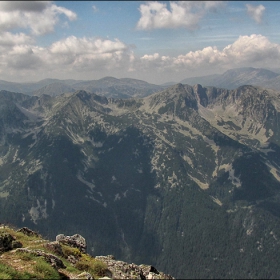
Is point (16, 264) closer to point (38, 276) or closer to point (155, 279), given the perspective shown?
point (38, 276)

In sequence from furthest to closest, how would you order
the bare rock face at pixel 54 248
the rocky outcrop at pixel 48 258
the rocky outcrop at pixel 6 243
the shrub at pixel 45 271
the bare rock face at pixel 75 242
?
the bare rock face at pixel 75 242, the bare rock face at pixel 54 248, the rocky outcrop at pixel 6 243, the rocky outcrop at pixel 48 258, the shrub at pixel 45 271

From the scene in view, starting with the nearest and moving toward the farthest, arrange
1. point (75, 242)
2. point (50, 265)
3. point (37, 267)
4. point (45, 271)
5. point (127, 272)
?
point (45, 271), point (37, 267), point (50, 265), point (127, 272), point (75, 242)

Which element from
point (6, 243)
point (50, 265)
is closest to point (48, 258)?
point (50, 265)

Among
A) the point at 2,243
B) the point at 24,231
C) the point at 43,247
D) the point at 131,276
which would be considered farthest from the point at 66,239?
the point at 131,276

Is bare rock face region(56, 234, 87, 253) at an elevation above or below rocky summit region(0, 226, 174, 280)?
below

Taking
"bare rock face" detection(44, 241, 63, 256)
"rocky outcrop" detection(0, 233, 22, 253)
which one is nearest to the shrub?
"rocky outcrop" detection(0, 233, 22, 253)

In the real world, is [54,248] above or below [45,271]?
below

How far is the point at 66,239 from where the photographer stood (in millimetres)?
32750

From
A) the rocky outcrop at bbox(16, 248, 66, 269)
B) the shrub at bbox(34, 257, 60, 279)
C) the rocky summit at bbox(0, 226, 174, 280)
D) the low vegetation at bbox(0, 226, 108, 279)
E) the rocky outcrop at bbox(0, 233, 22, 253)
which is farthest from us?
the rocky outcrop at bbox(0, 233, 22, 253)

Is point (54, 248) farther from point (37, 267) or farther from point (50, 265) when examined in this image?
point (37, 267)

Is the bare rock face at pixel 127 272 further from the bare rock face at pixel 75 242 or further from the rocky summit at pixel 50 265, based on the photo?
the bare rock face at pixel 75 242

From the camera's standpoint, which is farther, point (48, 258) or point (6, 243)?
point (6, 243)

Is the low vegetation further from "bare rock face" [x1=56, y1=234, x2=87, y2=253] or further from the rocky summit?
"bare rock face" [x1=56, y1=234, x2=87, y2=253]

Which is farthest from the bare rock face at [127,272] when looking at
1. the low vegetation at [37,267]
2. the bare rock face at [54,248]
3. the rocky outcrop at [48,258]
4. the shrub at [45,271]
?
the shrub at [45,271]
